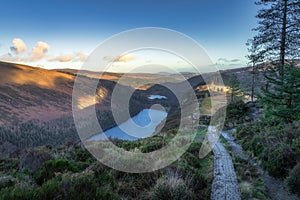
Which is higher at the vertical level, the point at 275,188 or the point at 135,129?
the point at 275,188

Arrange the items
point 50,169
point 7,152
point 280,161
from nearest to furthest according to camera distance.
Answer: point 50,169, point 280,161, point 7,152

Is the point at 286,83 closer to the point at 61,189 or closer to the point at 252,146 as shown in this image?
the point at 252,146

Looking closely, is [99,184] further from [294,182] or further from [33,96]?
[33,96]

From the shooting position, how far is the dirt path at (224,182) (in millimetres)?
5469

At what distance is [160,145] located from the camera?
34.8 ft

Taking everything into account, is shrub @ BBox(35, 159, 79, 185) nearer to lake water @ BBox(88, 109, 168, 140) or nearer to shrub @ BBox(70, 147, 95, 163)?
shrub @ BBox(70, 147, 95, 163)

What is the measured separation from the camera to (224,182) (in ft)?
21.4

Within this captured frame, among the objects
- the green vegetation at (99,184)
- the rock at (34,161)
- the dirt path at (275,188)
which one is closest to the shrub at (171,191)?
the green vegetation at (99,184)

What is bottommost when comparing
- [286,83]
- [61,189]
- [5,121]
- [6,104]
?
[5,121]

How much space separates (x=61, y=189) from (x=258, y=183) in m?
6.62

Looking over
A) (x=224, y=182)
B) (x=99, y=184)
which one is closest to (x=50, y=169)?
(x=99, y=184)

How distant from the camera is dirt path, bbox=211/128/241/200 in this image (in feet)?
17.9

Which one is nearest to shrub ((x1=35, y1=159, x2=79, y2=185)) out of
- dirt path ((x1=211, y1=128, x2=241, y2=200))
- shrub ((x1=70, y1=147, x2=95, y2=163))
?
shrub ((x1=70, y1=147, x2=95, y2=163))

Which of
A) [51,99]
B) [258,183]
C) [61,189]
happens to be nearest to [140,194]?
[61,189]
